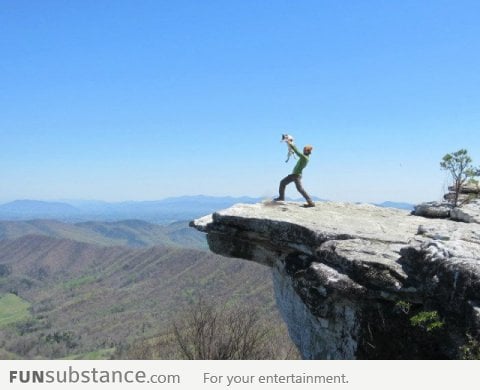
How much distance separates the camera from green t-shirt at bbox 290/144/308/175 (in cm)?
2008

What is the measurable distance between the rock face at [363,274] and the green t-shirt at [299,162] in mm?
1656

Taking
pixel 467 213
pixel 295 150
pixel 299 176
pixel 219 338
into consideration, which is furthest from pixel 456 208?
pixel 219 338

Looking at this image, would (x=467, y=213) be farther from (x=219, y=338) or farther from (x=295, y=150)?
(x=219, y=338)

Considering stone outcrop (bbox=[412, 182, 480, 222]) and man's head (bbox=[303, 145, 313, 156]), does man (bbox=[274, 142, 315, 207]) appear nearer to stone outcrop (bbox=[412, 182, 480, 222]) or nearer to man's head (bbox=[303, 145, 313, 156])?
man's head (bbox=[303, 145, 313, 156])

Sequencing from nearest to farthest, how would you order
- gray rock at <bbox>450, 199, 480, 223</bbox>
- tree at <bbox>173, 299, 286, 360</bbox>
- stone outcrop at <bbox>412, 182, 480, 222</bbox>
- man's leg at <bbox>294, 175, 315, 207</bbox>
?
1. gray rock at <bbox>450, 199, 480, 223</bbox>
2. stone outcrop at <bbox>412, 182, 480, 222</bbox>
3. man's leg at <bbox>294, 175, 315, 207</bbox>
4. tree at <bbox>173, 299, 286, 360</bbox>

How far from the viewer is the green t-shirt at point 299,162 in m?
20.1

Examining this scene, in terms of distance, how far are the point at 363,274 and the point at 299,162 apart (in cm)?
759

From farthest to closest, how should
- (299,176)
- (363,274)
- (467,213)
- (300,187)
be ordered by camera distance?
(300,187)
(299,176)
(467,213)
(363,274)

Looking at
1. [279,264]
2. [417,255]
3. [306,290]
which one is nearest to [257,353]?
[279,264]

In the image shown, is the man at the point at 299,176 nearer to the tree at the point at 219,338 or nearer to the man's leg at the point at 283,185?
the man's leg at the point at 283,185

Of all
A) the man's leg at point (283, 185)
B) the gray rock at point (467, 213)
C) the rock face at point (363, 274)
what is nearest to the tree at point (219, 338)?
the rock face at point (363, 274)

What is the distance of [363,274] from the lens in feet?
45.7

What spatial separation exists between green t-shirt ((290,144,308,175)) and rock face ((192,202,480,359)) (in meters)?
1.66

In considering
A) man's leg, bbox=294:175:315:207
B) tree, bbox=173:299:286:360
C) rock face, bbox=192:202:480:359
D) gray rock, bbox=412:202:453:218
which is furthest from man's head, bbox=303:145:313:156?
tree, bbox=173:299:286:360
